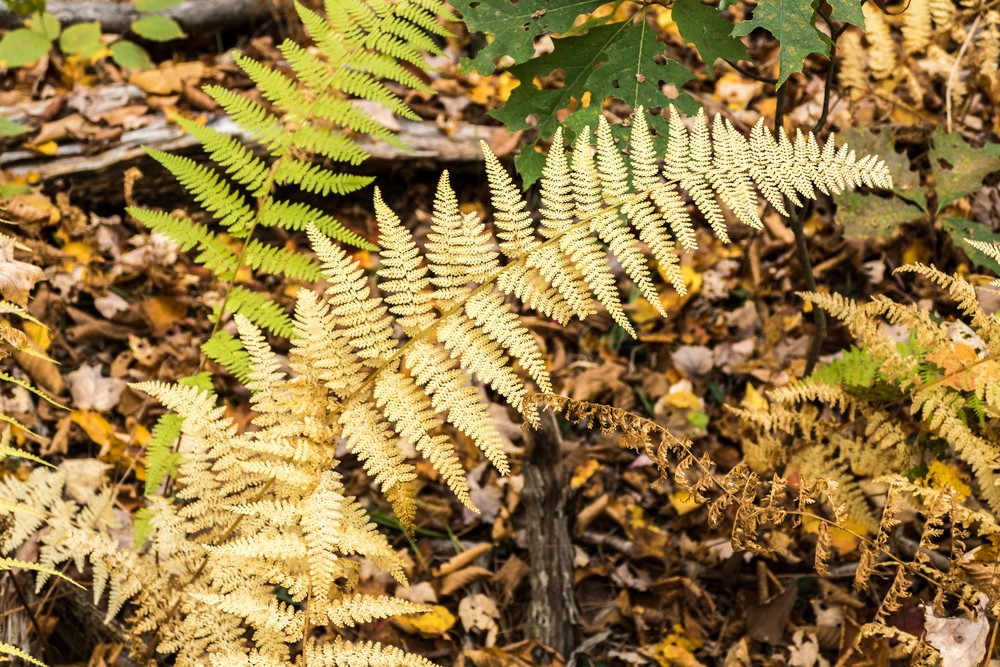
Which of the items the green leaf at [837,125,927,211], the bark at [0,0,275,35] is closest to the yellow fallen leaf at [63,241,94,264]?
the bark at [0,0,275,35]

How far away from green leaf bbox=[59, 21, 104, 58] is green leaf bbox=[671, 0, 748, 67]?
10.2ft

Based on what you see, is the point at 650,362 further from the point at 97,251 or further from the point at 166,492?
the point at 97,251

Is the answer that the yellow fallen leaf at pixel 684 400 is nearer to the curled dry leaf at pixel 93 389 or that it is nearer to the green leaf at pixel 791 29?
the green leaf at pixel 791 29

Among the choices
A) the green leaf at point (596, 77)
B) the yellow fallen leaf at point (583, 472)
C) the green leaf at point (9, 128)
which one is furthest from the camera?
the green leaf at point (9, 128)

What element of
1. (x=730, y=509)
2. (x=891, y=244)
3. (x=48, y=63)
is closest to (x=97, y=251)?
(x=48, y=63)

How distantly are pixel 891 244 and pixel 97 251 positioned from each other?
3.51m

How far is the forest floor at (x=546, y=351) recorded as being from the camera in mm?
2619

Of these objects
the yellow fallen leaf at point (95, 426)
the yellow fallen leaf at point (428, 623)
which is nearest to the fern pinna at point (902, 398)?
the yellow fallen leaf at point (428, 623)

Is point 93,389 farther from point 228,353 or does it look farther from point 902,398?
point 902,398

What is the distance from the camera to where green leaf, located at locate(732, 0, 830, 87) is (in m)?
1.86

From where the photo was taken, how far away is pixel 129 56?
12.8 feet

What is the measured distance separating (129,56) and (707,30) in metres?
3.09

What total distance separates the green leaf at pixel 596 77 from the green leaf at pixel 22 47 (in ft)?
8.62

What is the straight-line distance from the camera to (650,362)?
3332 millimetres
